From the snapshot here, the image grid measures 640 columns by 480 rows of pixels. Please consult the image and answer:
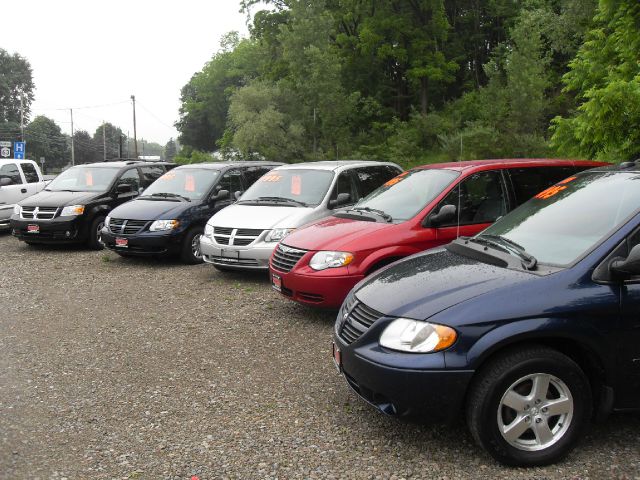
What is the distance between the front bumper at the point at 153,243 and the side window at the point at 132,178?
9.61 ft

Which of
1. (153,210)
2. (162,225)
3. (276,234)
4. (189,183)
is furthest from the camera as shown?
(189,183)

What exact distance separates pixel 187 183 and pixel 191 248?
1.49 metres

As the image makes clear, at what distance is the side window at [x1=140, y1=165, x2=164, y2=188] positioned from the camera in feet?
44.1

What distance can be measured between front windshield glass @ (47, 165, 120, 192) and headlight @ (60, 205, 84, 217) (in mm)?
771

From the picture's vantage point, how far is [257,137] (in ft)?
109

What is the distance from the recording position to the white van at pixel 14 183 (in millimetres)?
14562

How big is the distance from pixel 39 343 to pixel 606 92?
682 centimetres

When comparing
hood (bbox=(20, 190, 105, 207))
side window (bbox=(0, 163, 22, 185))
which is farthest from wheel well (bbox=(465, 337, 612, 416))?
side window (bbox=(0, 163, 22, 185))

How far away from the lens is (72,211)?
471 inches

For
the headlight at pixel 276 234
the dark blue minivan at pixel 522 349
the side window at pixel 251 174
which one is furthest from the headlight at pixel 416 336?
the side window at pixel 251 174

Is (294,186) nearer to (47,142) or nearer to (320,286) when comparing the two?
(320,286)

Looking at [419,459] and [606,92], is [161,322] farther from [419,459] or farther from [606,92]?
[606,92]

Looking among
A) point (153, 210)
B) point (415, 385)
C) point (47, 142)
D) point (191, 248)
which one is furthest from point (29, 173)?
point (47, 142)

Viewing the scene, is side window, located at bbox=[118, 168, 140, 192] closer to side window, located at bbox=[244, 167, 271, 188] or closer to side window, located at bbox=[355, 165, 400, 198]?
side window, located at bbox=[244, 167, 271, 188]
